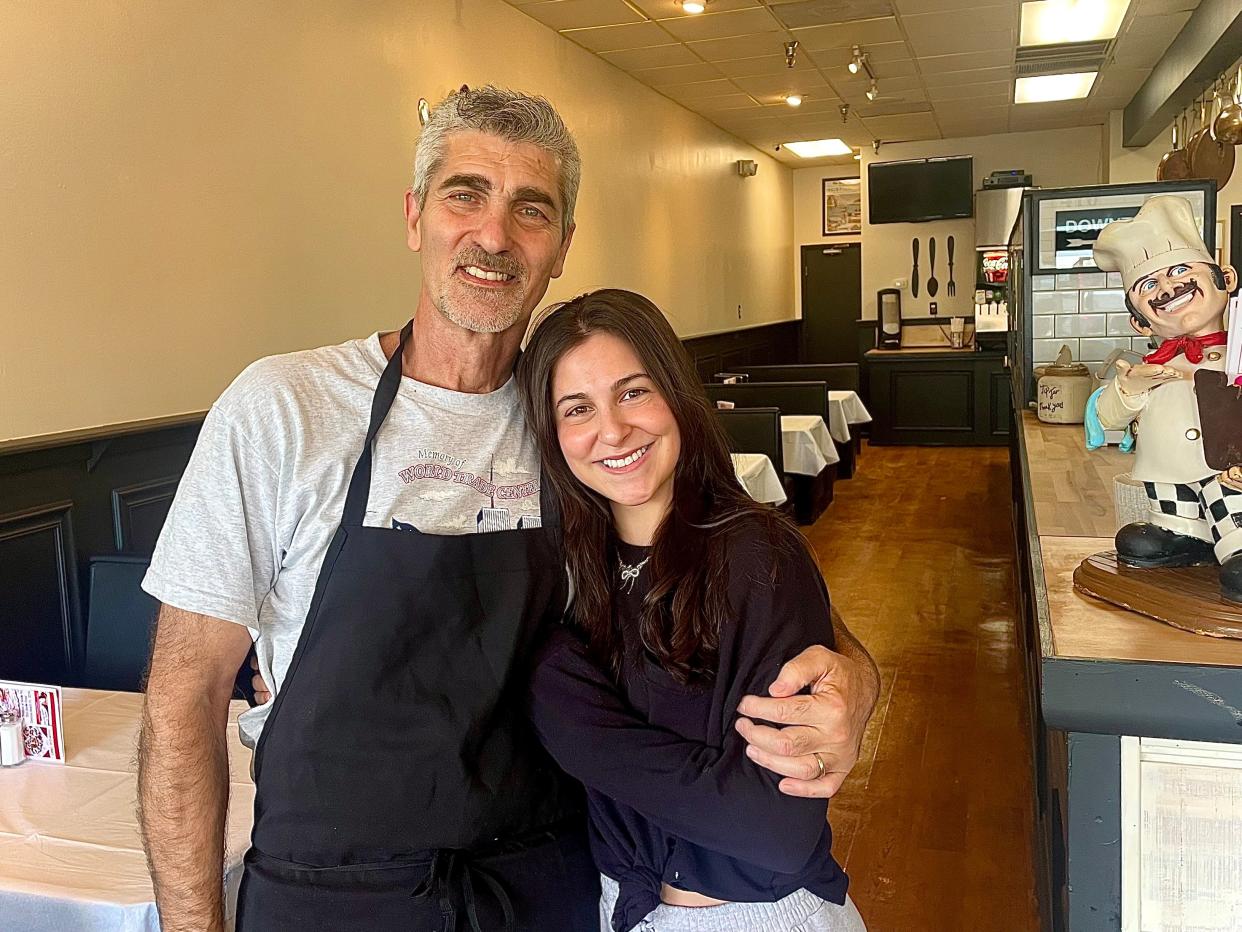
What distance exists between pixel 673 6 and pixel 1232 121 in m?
3.04

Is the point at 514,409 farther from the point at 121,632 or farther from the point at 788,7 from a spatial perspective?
the point at 788,7

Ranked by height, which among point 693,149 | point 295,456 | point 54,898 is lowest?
point 54,898

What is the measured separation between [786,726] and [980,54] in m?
7.44

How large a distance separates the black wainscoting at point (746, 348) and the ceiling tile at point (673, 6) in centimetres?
245

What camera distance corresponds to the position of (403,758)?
1246 mm

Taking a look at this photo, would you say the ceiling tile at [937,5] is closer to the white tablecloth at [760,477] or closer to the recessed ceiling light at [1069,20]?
the recessed ceiling light at [1069,20]

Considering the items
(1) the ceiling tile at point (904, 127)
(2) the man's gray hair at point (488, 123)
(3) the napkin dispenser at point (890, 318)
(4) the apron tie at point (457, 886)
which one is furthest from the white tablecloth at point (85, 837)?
(3) the napkin dispenser at point (890, 318)

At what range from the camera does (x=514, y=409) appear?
4.90ft

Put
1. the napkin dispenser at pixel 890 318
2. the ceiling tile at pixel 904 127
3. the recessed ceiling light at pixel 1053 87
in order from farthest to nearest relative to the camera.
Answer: the napkin dispenser at pixel 890 318
the ceiling tile at pixel 904 127
the recessed ceiling light at pixel 1053 87

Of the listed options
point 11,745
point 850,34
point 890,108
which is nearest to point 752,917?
→ point 11,745

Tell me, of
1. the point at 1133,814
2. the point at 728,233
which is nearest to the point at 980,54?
the point at 728,233

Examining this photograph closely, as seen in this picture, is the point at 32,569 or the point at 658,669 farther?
the point at 32,569

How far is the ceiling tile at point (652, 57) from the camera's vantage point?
700 centimetres

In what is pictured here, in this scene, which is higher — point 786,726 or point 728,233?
point 728,233
